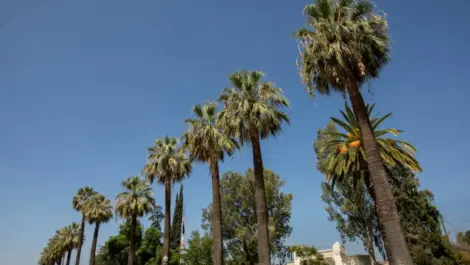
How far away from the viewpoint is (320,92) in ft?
49.6

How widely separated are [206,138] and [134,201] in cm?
1709

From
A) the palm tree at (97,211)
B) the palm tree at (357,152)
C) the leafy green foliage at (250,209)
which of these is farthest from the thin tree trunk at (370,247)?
the palm tree at (97,211)

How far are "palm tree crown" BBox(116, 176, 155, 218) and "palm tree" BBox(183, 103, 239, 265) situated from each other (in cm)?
1465

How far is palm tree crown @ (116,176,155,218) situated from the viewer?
35.3m

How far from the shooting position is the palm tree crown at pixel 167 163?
2983cm

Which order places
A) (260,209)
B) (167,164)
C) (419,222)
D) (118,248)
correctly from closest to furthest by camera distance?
(260,209) < (167,164) < (419,222) < (118,248)

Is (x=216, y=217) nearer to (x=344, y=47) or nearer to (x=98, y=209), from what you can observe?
(x=344, y=47)

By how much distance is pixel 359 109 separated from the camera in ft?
40.1

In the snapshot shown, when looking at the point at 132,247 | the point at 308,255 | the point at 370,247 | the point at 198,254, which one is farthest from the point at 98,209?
the point at 370,247

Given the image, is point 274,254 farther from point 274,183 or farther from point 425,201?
point 425,201

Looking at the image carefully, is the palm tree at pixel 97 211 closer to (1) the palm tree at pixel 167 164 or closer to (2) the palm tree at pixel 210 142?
(1) the palm tree at pixel 167 164

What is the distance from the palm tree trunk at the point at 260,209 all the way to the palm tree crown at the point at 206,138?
143 inches

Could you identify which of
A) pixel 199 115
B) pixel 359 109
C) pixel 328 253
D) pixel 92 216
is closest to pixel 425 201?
pixel 328 253

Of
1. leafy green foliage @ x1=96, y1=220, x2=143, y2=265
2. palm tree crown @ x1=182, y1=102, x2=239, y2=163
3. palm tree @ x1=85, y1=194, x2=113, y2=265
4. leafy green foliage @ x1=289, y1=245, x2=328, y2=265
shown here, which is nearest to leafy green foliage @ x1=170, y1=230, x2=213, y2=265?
palm tree crown @ x1=182, y1=102, x2=239, y2=163
